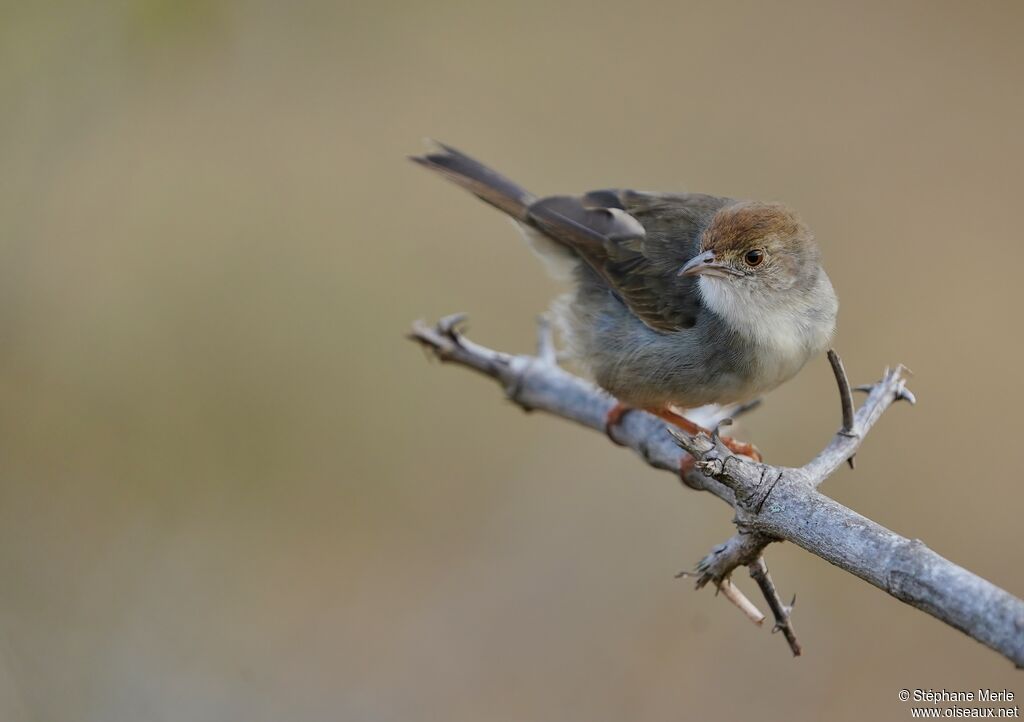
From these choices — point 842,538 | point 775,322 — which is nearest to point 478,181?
point 775,322

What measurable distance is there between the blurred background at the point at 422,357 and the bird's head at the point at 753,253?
272cm

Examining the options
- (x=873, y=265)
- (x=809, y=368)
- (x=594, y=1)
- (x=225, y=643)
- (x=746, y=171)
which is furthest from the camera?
(x=594, y=1)

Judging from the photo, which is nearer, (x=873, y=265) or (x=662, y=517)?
(x=662, y=517)

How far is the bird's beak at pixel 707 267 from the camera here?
4543 mm

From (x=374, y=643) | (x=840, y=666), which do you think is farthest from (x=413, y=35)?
(x=840, y=666)

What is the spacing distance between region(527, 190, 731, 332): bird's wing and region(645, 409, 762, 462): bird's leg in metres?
0.50

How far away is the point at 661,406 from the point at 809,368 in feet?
11.2

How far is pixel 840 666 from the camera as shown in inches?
253

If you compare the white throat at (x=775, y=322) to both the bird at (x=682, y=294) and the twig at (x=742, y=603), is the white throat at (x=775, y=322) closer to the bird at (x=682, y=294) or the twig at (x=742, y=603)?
the bird at (x=682, y=294)

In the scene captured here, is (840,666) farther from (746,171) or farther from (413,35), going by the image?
(413,35)

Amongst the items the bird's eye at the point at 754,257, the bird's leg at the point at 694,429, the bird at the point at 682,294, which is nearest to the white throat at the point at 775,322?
the bird at the point at 682,294

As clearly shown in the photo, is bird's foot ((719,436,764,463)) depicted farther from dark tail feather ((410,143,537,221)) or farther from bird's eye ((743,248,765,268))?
dark tail feather ((410,143,537,221))

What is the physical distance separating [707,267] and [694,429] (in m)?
0.87

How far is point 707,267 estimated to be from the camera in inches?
179
